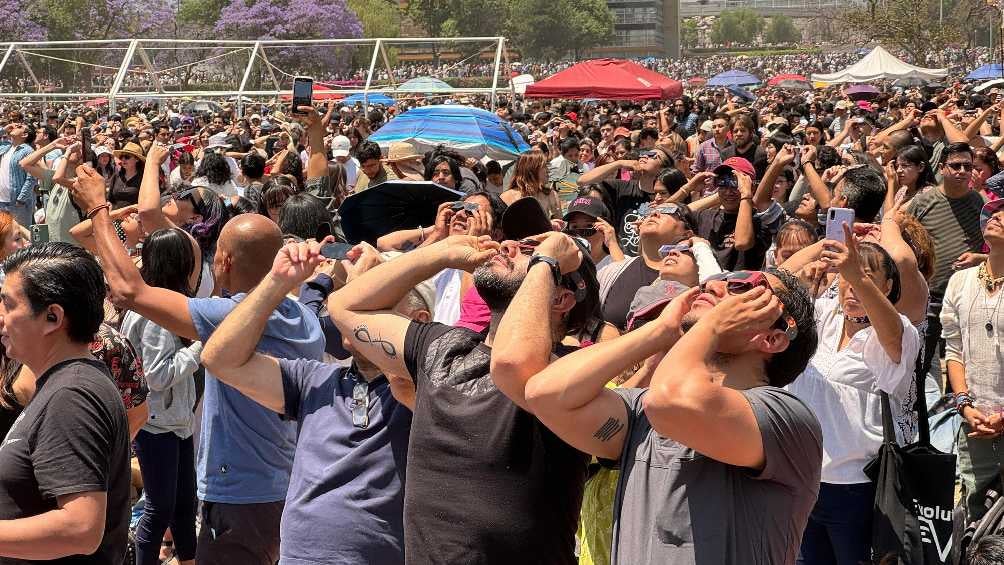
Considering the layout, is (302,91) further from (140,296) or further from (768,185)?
(140,296)

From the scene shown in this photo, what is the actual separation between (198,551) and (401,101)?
85.6ft

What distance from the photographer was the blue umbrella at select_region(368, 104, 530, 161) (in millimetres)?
12008

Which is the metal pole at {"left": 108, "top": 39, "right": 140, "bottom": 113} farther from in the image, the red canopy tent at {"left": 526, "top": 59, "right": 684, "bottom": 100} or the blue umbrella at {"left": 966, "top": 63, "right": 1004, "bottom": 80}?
the blue umbrella at {"left": 966, "top": 63, "right": 1004, "bottom": 80}

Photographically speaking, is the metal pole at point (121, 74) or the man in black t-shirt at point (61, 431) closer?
the man in black t-shirt at point (61, 431)

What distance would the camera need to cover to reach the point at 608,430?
9.05ft

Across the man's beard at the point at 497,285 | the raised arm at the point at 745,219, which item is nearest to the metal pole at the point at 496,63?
the raised arm at the point at 745,219

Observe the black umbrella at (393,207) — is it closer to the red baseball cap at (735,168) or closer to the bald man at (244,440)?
the bald man at (244,440)

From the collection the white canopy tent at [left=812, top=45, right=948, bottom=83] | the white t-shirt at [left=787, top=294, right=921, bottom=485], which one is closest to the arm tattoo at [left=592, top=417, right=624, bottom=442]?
the white t-shirt at [left=787, top=294, right=921, bottom=485]

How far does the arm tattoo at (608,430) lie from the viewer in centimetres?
275

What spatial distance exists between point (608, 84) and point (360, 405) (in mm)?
20427

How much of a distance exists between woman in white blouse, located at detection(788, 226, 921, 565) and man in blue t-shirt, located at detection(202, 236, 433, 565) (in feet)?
5.01

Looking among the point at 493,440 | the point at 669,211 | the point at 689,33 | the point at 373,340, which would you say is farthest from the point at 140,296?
the point at 689,33

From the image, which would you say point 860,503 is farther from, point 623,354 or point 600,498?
point 623,354

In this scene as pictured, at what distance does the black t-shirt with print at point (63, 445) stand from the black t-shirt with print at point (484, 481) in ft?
2.48
